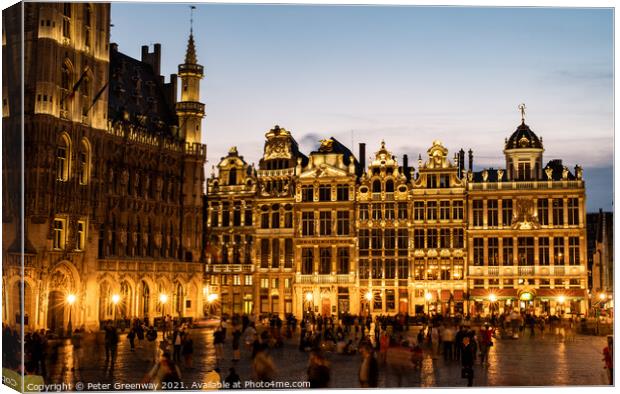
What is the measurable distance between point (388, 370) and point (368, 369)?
156 inches

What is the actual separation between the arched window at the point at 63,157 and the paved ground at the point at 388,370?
9.67 meters

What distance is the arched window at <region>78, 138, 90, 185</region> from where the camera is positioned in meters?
46.7

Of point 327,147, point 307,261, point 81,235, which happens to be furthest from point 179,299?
point 327,147

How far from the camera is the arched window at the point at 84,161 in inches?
1839

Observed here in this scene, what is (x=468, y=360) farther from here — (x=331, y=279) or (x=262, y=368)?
(x=331, y=279)

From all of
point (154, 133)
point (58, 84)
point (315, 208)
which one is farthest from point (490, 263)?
point (58, 84)

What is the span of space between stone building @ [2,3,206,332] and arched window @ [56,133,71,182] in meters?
0.05

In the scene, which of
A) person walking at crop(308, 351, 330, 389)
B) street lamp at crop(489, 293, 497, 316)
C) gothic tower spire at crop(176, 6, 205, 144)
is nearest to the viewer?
person walking at crop(308, 351, 330, 389)

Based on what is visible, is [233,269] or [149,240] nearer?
[149,240]

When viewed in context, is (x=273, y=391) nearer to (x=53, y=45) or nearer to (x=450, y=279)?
(x=53, y=45)

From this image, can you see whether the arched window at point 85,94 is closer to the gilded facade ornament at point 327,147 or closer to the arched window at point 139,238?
the arched window at point 139,238

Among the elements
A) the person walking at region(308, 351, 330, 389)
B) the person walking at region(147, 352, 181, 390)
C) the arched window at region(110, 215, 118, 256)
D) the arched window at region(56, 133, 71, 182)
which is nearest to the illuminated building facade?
the arched window at region(110, 215, 118, 256)

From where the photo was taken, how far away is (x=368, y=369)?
2397 centimetres

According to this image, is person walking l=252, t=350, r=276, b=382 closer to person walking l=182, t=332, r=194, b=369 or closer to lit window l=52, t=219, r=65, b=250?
person walking l=182, t=332, r=194, b=369
